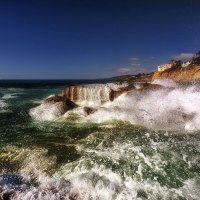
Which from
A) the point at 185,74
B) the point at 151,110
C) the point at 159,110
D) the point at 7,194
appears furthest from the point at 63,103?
the point at 185,74

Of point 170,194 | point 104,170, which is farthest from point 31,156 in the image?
point 170,194

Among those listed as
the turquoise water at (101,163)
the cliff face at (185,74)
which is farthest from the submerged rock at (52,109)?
the cliff face at (185,74)

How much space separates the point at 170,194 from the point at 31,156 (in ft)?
15.3

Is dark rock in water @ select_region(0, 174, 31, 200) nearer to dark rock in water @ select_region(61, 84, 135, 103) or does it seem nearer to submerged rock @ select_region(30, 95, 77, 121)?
submerged rock @ select_region(30, 95, 77, 121)

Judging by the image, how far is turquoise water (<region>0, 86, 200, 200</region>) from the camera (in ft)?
19.4

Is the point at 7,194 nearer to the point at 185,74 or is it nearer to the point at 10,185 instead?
the point at 10,185

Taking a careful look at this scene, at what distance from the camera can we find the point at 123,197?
5.68 m

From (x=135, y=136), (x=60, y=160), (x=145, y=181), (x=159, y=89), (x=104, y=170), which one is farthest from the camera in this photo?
(x=159, y=89)

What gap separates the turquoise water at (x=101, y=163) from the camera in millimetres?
5902

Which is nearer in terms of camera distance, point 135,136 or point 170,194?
point 170,194

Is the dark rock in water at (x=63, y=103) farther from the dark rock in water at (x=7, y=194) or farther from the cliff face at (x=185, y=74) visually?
the cliff face at (x=185, y=74)

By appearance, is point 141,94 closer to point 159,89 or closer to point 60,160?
point 159,89

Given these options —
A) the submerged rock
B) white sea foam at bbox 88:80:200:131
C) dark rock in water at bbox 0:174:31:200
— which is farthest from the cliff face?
dark rock in water at bbox 0:174:31:200

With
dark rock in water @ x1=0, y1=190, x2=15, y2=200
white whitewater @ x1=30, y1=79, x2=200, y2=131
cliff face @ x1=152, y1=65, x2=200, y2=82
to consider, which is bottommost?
dark rock in water @ x1=0, y1=190, x2=15, y2=200
